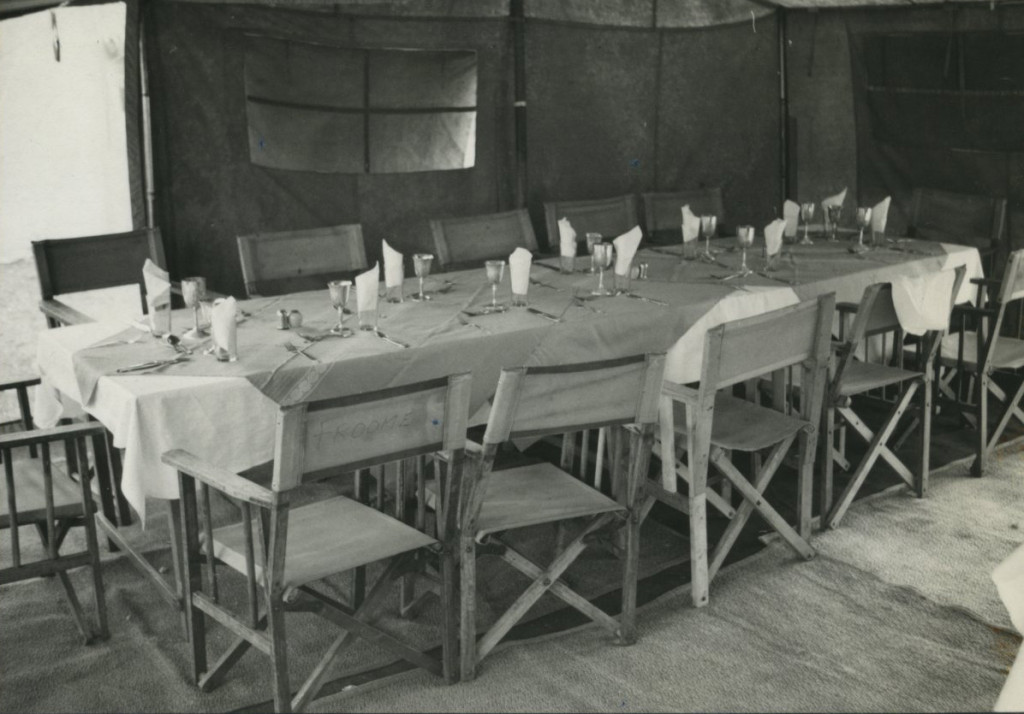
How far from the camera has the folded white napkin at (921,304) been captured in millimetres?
4234

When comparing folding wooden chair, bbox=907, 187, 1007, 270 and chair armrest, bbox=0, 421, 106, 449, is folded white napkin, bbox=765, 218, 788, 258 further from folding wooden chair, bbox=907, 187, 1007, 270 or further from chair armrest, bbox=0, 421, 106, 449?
chair armrest, bbox=0, 421, 106, 449

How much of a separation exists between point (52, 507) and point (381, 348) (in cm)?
109

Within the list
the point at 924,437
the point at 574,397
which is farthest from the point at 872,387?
the point at 574,397

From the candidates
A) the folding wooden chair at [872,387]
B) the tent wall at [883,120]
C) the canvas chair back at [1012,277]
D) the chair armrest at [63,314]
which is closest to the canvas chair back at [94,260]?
the chair armrest at [63,314]

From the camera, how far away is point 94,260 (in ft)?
15.9

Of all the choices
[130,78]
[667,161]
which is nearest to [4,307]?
[130,78]

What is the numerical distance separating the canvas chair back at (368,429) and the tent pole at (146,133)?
9.60 ft

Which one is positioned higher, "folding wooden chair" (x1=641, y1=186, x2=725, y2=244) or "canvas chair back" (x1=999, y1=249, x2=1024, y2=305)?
"folding wooden chair" (x1=641, y1=186, x2=725, y2=244)

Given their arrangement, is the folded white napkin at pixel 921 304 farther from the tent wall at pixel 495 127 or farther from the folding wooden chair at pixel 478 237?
the tent wall at pixel 495 127

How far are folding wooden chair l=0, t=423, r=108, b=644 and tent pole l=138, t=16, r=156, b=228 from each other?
192cm

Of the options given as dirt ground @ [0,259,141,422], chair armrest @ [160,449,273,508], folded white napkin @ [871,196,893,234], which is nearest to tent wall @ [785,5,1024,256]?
folded white napkin @ [871,196,893,234]

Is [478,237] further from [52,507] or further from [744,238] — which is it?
[52,507]

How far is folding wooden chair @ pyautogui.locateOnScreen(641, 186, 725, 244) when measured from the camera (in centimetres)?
639

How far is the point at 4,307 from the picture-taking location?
17.1ft
